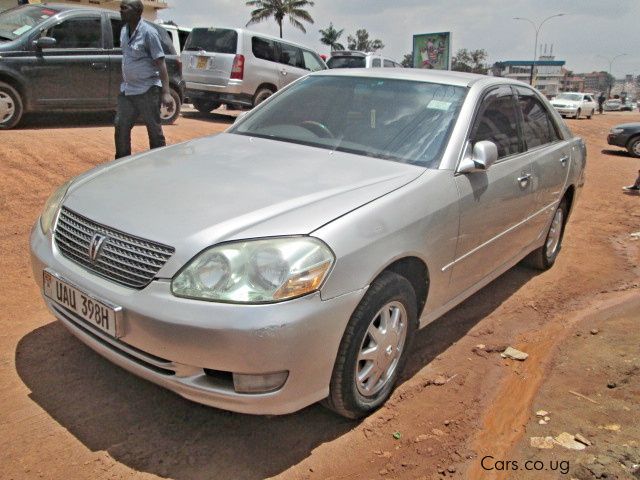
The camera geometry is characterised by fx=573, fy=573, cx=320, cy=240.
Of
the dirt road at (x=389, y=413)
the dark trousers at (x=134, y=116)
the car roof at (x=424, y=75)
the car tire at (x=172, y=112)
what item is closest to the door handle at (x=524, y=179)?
the car roof at (x=424, y=75)

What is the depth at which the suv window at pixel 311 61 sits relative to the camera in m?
13.6

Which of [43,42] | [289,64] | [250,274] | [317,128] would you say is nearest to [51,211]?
[250,274]

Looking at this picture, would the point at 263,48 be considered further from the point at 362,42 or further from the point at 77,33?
the point at 362,42

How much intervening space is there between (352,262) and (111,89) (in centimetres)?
777

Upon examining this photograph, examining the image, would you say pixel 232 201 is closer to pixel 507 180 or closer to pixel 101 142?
pixel 507 180

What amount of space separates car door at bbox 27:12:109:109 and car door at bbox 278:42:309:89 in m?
4.73

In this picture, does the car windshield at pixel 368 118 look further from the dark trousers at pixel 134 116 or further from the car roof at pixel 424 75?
the dark trousers at pixel 134 116

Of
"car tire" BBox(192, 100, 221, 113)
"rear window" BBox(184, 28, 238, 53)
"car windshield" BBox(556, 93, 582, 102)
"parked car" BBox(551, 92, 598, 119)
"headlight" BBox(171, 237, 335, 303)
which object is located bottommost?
"headlight" BBox(171, 237, 335, 303)

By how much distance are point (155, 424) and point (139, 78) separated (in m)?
3.94

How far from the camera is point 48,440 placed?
8.31ft

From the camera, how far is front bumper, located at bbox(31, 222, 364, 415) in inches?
86.8

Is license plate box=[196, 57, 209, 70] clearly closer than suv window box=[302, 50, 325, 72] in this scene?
Yes

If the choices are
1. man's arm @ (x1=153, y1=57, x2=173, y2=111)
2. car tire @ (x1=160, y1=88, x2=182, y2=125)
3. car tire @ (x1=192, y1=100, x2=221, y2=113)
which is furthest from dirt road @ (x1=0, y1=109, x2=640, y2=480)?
car tire @ (x1=192, y1=100, x2=221, y2=113)

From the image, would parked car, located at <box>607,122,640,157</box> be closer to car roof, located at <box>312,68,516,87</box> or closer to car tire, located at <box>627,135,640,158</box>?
car tire, located at <box>627,135,640,158</box>
